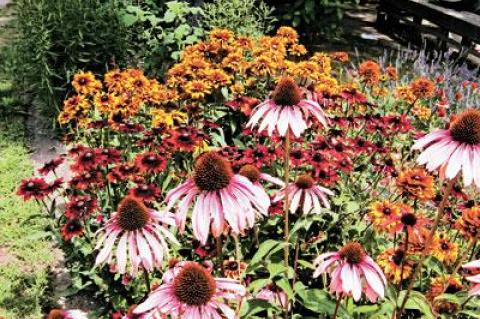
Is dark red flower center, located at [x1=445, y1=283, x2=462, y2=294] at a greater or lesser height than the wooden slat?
lesser

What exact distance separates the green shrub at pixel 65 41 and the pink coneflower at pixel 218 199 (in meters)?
2.94

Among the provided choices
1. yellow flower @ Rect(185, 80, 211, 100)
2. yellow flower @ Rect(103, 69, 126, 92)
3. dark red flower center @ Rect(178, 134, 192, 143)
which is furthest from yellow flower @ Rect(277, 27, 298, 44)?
dark red flower center @ Rect(178, 134, 192, 143)

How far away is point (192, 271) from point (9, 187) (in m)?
2.86

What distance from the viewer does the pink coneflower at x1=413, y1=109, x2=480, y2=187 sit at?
118cm

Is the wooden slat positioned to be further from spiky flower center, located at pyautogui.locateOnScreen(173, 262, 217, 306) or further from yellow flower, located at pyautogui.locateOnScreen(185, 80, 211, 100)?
spiky flower center, located at pyautogui.locateOnScreen(173, 262, 217, 306)

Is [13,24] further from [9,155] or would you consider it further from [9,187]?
[9,187]

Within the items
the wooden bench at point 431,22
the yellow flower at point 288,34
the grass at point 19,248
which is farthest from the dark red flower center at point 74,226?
the wooden bench at point 431,22

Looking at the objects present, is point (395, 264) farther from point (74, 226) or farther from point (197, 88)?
point (197, 88)

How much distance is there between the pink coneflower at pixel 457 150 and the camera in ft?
3.86

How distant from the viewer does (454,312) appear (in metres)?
1.77

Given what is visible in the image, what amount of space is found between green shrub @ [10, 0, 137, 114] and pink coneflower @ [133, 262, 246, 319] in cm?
307

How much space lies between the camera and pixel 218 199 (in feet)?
4.03

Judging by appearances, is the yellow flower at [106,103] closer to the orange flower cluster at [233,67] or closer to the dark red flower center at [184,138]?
the orange flower cluster at [233,67]

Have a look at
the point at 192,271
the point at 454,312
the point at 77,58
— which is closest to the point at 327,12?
the point at 77,58
